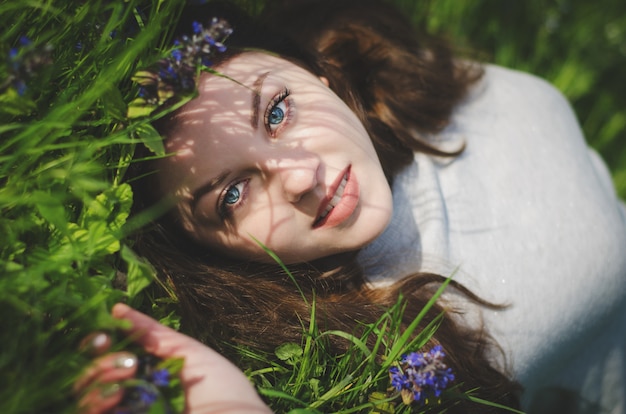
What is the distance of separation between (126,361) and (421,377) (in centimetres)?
70

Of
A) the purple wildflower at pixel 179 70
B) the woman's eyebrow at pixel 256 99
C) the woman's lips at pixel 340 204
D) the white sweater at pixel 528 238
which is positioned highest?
the purple wildflower at pixel 179 70

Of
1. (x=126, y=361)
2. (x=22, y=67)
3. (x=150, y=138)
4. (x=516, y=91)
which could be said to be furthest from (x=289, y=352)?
(x=516, y=91)

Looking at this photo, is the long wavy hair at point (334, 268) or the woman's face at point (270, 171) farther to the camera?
the long wavy hair at point (334, 268)

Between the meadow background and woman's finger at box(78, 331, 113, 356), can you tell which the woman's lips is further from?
woman's finger at box(78, 331, 113, 356)

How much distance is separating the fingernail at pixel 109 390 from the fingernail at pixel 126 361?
0.12 feet

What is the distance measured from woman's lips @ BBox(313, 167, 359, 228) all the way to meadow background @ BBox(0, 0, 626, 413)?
0.41 meters

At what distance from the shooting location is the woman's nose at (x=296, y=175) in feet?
5.06

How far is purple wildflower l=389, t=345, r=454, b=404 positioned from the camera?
1407 millimetres

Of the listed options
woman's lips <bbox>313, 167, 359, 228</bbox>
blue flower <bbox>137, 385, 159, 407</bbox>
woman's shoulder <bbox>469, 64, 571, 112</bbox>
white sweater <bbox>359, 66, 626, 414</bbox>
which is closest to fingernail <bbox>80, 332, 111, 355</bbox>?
blue flower <bbox>137, 385, 159, 407</bbox>

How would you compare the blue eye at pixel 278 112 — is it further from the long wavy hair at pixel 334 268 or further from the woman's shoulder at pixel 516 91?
the woman's shoulder at pixel 516 91

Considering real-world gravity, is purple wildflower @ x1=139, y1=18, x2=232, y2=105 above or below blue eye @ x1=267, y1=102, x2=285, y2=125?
above

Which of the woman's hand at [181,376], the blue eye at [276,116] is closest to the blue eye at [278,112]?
the blue eye at [276,116]

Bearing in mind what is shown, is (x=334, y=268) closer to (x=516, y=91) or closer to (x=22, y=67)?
(x=22, y=67)

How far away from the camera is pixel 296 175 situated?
155 cm
